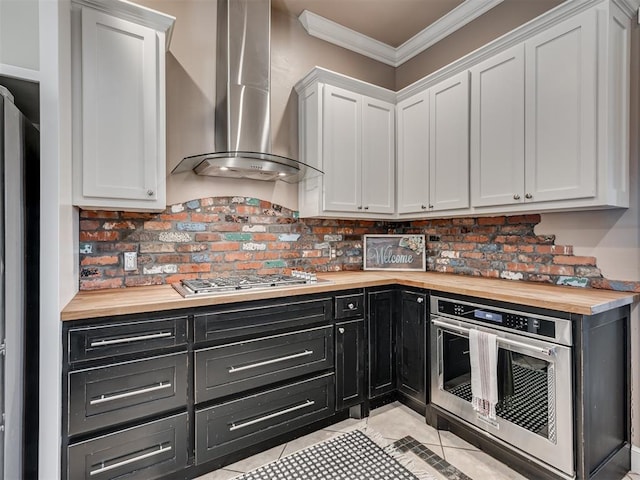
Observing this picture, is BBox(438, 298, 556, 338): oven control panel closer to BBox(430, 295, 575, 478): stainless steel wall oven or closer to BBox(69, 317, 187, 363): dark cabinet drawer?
BBox(430, 295, 575, 478): stainless steel wall oven

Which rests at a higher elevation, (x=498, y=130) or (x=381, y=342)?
(x=498, y=130)

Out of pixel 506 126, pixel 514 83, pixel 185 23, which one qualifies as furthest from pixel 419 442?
pixel 185 23

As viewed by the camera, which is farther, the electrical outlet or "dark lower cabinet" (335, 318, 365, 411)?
"dark lower cabinet" (335, 318, 365, 411)

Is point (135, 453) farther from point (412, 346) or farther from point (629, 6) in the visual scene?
point (629, 6)

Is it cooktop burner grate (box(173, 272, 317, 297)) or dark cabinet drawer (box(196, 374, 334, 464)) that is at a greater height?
cooktop burner grate (box(173, 272, 317, 297))

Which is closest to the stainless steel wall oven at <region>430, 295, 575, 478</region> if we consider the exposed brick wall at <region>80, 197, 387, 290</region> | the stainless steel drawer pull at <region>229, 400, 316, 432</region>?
the stainless steel drawer pull at <region>229, 400, 316, 432</region>

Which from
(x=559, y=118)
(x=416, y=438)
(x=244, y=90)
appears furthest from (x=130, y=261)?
(x=559, y=118)

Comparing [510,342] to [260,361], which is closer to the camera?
[510,342]

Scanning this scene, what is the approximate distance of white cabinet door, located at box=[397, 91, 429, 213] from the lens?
106 inches

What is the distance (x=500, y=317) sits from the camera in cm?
182

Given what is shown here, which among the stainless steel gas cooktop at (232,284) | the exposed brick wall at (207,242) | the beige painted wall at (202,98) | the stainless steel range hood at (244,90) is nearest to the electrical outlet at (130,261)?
the exposed brick wall at (207,242)

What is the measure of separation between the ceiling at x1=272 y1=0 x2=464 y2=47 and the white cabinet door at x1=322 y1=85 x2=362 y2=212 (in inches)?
27.5

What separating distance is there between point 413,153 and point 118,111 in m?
2.13

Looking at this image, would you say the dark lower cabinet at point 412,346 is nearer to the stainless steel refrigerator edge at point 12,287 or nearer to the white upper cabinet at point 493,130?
the white upper cabinet at point 493,130
